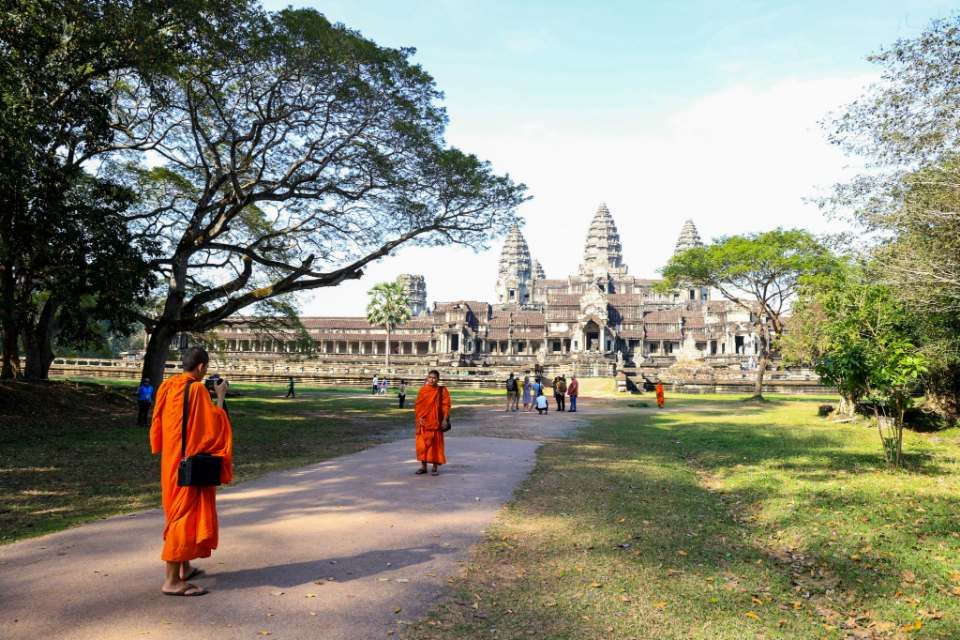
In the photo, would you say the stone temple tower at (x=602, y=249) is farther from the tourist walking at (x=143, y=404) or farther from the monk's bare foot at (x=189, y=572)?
the monk's bare foot at (x=189, y=572)

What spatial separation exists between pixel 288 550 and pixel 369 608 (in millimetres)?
1574

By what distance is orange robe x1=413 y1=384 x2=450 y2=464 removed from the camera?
9.77m

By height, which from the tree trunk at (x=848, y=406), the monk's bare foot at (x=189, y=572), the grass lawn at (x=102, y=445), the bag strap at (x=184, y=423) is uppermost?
the bag strap at (x=184, y=423)

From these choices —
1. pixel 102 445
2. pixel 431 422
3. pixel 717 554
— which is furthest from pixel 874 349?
pixel 102 445

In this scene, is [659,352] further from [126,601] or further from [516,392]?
[126,601]

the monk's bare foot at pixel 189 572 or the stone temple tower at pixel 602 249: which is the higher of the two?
the stone temple tower at pixel 602 249

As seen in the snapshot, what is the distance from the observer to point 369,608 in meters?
4.58

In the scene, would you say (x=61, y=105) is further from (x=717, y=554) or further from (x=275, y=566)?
(x=717, y=554)

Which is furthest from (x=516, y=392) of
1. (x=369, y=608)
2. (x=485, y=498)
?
(x=369, y=608)

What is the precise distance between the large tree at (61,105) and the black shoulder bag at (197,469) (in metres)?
10.3

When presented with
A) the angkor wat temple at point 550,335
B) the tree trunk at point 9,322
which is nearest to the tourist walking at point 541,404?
the tree trunk at point 9,322

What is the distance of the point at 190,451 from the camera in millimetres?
4859

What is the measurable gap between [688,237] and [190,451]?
98.0m

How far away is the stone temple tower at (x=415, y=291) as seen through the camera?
330 ft
